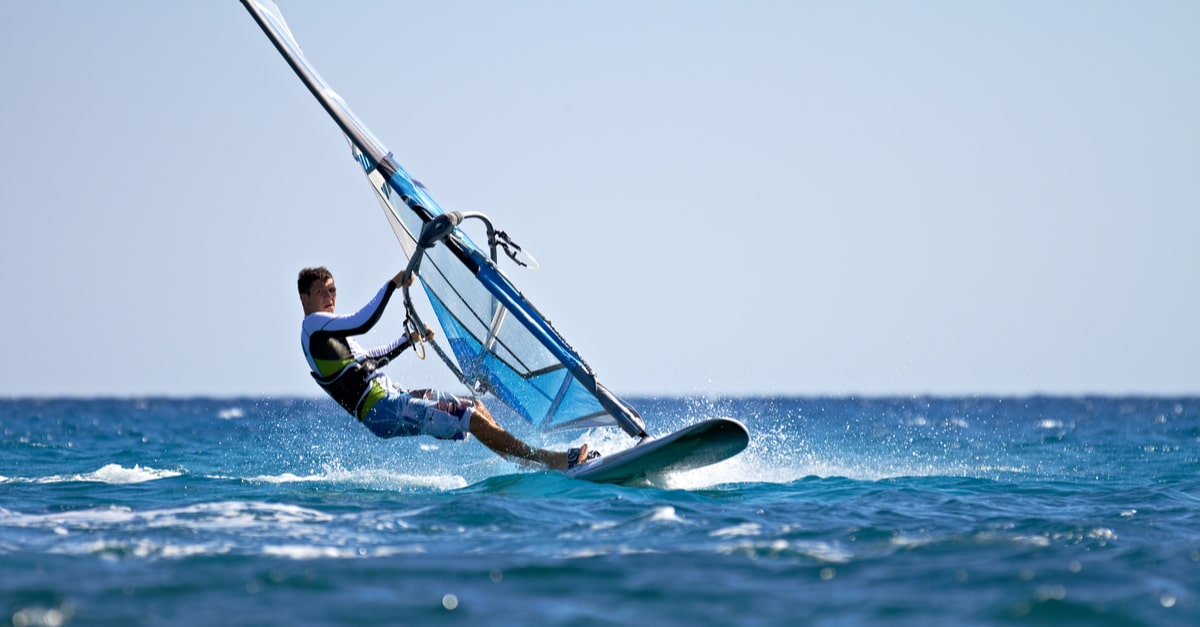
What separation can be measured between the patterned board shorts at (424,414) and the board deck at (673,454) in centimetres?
99

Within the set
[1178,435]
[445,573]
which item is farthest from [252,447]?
[1178,435]

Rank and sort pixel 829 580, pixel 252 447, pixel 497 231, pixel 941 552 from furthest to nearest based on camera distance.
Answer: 1. pixel 252 447
2. pixel 497 231
3. pixel 941 552
4. pixel 829 580

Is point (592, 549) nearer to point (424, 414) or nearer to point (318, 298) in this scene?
point (424, 414)

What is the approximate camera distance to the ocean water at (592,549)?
16.5ft

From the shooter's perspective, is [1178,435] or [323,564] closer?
[323,564]

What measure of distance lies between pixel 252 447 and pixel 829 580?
14565mm

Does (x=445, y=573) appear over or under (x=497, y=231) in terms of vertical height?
under

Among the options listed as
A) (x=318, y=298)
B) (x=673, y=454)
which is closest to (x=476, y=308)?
(x=318, y=298)

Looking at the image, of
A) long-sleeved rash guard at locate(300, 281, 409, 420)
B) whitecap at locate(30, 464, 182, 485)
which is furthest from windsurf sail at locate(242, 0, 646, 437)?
whitecap at locate(30, 464, 182, 485)

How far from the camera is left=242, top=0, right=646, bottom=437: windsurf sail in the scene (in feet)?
32.2

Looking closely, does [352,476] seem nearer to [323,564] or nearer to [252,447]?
[323,564]

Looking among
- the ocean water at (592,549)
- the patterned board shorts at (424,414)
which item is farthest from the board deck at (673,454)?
the patterned board shorts at (424,414)

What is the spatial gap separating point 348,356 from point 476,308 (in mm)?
1381

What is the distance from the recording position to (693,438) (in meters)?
9.11
